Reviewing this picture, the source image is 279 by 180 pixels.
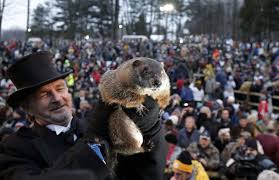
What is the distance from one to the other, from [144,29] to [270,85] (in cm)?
3825

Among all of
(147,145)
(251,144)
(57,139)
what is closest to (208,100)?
(251,144)

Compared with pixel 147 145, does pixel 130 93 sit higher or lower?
higher

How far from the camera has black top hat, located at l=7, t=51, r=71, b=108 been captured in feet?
7.08

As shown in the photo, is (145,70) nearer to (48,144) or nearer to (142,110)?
(142,110)

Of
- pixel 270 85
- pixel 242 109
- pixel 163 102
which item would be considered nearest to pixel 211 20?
pixel 270 85

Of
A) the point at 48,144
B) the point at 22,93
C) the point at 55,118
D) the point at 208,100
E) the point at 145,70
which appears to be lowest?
the point at 208,100

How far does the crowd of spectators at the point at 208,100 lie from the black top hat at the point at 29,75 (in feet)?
4.08

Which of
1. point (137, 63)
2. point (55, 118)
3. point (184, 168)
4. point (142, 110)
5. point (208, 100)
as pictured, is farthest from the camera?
point (208, 100)

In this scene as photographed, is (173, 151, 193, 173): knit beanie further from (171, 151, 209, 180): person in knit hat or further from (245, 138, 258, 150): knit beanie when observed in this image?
(245, 138, 258, 150): knit beanie

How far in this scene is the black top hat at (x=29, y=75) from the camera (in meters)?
2.16

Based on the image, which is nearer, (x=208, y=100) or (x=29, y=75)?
(x=29, y=75)

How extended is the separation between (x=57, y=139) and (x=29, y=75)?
0.33 meters

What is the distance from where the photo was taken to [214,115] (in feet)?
39.1

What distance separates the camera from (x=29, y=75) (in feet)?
7.22
